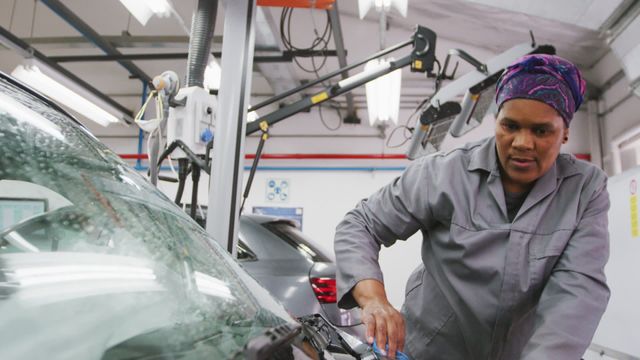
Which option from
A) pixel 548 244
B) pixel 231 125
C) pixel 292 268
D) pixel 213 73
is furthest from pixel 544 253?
pixel 213 73

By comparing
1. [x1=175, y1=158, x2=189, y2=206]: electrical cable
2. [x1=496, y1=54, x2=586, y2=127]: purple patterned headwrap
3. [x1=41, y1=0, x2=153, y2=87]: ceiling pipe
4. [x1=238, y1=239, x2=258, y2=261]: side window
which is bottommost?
[x1=238, y1=239, x2=258, y2=261]: side window

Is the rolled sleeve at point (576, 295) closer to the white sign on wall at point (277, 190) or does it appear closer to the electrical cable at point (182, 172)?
the electrical cable at point (182, 172)

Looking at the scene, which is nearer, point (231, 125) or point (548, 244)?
point (548, 244)

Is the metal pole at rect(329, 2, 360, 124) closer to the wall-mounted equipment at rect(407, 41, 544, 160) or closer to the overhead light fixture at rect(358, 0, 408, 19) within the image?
the overhead light fixture at rect(358, 0, 408, 19)

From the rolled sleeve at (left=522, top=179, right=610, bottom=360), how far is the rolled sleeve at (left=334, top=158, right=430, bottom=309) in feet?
1.44

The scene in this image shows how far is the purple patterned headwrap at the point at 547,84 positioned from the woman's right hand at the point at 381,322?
29.3 inches

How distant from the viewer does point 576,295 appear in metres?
1.18

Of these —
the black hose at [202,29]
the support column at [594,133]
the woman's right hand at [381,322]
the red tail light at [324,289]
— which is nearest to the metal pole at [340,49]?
the black hose at [202,29]

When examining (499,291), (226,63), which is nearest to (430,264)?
(499,291)

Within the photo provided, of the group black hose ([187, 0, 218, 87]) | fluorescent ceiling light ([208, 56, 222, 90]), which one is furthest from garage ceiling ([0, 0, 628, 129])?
black hose ([187, 0, 218, 87])

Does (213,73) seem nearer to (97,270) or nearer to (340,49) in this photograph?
(340,49)

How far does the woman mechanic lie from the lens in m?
1.20

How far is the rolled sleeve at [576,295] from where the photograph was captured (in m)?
1.11

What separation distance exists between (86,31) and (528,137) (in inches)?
225
